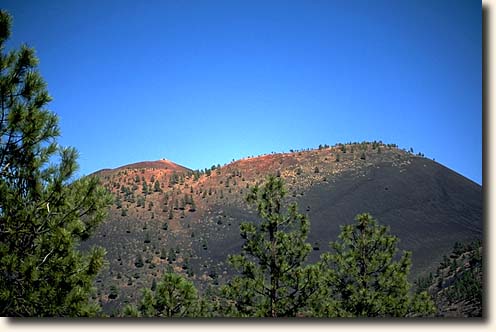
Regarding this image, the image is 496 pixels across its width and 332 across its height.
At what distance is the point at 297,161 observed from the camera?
119 feet

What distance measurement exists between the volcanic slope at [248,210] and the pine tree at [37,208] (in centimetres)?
1083

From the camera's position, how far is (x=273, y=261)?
295 inches

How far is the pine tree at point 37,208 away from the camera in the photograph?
12.8 ft

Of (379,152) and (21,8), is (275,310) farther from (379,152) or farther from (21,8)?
(379,152)

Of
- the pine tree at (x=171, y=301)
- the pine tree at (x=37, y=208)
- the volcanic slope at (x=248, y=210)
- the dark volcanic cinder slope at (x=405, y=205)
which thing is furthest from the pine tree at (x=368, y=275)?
the dark volcanic cinder slope at (x=405, y=205)

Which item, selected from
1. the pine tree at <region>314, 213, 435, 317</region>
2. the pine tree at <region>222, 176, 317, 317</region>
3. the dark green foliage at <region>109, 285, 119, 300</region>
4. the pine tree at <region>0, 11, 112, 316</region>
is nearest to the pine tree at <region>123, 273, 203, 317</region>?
the pine tree at <region>0, 11, 112, 316</region>

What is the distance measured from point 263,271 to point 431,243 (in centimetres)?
1668

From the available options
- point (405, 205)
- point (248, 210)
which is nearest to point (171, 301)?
point (248, 210)

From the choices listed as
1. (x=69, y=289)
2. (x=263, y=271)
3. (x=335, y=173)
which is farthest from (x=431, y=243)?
(x=69, y=289)

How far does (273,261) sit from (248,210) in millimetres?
8059

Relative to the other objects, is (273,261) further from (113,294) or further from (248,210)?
(248,210)

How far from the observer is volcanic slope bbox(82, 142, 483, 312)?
20109 mm

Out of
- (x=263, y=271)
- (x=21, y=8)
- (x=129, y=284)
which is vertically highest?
(x=21, y=8)

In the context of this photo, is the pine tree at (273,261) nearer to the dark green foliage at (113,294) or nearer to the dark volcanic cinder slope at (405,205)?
the dark green foliage at (113,294)
